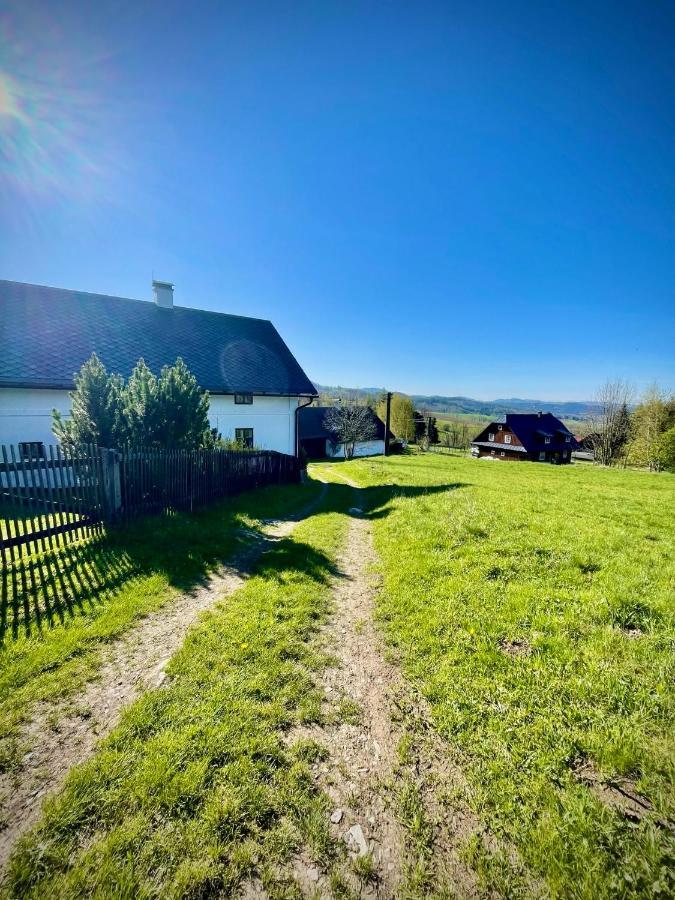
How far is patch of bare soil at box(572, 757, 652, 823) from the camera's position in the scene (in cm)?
247

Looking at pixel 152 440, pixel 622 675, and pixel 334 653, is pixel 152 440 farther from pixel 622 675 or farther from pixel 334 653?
pixel 622 675

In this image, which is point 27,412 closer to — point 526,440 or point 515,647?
point 515,647

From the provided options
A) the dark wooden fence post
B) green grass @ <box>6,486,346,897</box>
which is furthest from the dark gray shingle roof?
green grass @ <box>6,486,346,897</box>

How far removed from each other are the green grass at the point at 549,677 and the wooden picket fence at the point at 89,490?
21.0 ft

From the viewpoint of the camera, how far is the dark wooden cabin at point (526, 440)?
53875mm

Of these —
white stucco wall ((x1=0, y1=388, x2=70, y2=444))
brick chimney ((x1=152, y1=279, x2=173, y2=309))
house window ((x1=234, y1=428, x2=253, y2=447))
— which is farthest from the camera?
brick chimney ((x1=152, y1=279, x2=173, y2=309))

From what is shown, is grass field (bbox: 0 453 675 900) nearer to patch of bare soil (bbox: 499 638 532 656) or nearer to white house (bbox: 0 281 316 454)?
patch of bare soil (bbox: 499 638 532 656)

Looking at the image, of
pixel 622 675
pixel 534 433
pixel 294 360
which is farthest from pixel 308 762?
pixel 534 433

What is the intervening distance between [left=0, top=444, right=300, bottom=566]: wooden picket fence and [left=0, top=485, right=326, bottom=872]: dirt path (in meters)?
3.36

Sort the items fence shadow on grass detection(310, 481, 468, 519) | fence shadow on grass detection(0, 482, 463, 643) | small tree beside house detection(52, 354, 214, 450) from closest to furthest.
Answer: fence shadow on grass detection(0, 482, 463, 643)
small tree beside house detection(52, 354, 214, 450)
fence shadow on grass detection(310, 481, 468, 519)

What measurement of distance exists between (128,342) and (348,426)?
27462mm

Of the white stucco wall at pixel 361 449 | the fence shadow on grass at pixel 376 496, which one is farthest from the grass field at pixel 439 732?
the white stucco wall at pixel 361 449

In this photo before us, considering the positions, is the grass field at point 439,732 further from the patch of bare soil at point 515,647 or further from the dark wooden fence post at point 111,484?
the dark wooden fence post at point 111,484

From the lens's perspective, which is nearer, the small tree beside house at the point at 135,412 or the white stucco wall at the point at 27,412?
the small tree beside house at the point at 135,412
